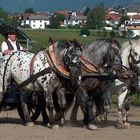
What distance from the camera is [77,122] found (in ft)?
39.5

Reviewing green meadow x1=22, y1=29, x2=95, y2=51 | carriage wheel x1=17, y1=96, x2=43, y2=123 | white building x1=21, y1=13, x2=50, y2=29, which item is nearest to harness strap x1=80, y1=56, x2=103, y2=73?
carriage wheel x1=17, y1=96, x2=43, y2=123

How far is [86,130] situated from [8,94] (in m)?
1.83

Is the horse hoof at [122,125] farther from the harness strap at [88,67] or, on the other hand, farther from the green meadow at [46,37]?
the green meadow at [46,37]

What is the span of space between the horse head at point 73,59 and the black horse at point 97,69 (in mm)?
248

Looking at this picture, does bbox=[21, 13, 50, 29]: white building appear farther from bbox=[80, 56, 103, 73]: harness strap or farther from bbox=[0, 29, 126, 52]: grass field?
bbox=[80, 56, 103, 73]: harness strap

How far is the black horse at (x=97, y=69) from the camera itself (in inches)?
416

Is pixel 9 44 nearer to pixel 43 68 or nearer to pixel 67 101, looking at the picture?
pixel 43 68

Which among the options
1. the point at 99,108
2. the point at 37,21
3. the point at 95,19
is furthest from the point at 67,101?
the point at 37,21

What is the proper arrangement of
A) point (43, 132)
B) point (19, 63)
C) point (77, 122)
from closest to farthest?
point (43, 132), point (19, 63), point (77, 122)

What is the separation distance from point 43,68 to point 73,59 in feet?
2.31

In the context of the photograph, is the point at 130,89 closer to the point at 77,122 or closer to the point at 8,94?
the point at 77,122

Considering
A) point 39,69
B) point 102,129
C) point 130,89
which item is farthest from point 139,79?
point 39,69

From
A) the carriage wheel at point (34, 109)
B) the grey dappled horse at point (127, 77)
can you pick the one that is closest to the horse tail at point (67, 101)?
the carriage wheel at point (34, 109)

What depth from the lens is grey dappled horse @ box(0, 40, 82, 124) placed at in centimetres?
1049
